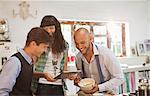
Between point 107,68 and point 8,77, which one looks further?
point 107,68

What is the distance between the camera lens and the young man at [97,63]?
212 cm

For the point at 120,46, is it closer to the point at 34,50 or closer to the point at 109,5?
the point at 109,5

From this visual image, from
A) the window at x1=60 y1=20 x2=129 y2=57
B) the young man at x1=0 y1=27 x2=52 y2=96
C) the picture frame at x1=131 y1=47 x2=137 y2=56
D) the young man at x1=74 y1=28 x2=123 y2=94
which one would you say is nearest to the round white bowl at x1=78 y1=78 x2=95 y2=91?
the young man at x1=74 y1=28 x2=123 y2=94

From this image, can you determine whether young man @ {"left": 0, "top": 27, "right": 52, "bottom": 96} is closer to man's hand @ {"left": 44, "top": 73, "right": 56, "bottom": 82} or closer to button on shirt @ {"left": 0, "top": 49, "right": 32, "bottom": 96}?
button on shirt @ {"left": 0, "top": 49, "right": 32, "bottom": 96}

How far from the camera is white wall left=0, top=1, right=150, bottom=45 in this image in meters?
3.73

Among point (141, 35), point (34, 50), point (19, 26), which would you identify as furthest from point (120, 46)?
point (34, 50)

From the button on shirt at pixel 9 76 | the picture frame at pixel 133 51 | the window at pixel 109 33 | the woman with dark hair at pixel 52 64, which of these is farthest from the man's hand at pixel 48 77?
the picture frame at pixel 133 51

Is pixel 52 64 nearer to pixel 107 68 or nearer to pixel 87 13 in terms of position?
pixel 107 68

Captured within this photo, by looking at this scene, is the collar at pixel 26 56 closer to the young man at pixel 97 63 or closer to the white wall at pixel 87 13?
the young man at pixel 97 63

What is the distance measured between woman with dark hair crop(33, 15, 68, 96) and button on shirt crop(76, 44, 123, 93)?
0.22 m

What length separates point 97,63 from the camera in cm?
224

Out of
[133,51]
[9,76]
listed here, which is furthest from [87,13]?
[9,76]

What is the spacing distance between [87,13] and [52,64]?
2.32 m

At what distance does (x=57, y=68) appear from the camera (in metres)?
2.15
